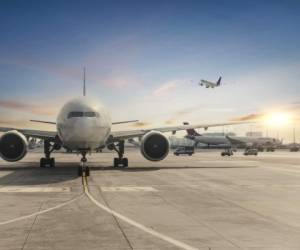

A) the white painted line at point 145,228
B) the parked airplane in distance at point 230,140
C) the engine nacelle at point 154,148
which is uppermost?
the parked airplane in distance at point 230,140

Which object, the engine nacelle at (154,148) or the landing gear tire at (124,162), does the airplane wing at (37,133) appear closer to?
the landing gear tire at (124,162)

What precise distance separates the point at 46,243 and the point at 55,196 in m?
6.83

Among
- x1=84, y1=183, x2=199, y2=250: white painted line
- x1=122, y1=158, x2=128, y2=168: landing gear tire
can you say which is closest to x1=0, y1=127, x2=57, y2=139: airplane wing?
x1=122, y1=158, x2=128, y2=168: landing gear tire

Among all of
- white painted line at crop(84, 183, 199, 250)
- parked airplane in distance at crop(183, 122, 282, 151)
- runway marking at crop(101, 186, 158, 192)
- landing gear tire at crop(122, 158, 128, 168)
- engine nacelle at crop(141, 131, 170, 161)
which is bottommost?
white painted line at crop(84, 183, 199, 250)

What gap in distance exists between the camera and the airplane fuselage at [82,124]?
22781 mm

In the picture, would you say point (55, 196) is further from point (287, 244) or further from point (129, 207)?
point (287, 244)

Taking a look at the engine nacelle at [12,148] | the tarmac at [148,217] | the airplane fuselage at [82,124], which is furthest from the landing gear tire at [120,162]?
the tarmac at [148,217]

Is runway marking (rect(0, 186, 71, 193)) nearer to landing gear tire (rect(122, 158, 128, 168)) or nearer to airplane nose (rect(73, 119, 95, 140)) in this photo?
airplane nose (rect(73, 119, 95, 140))

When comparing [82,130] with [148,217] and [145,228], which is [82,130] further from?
[145,228]

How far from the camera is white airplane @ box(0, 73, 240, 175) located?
904 inches

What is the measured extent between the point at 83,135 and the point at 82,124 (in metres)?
0.65

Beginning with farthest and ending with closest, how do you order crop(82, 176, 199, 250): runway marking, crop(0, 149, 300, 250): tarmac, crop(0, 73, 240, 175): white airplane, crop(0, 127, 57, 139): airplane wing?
crop(0, 127, 57, 139): airplane wing
crop(0, 73, 240, 175): white airplane
crop(0, 149, 300, 250): tarmac
crop(82, 176, 199, 250): runway marking

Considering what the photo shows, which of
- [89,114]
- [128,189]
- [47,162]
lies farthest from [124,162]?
[128,189]

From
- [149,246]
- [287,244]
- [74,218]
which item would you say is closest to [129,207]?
[74,218]
